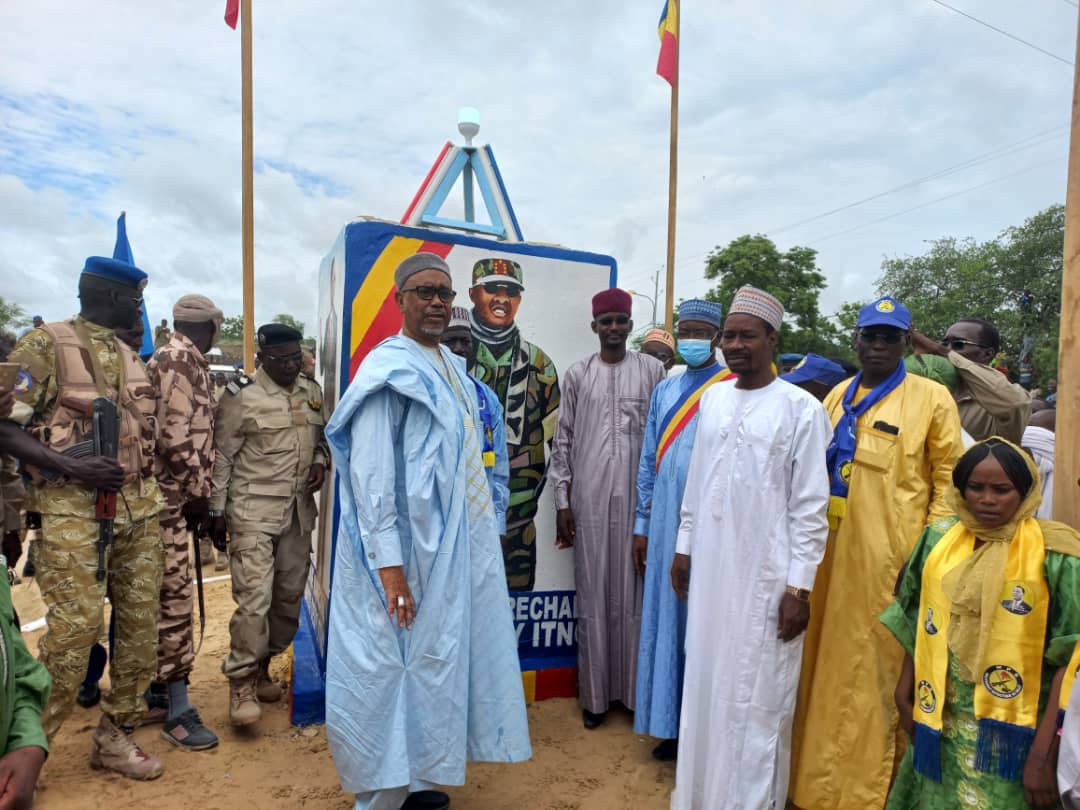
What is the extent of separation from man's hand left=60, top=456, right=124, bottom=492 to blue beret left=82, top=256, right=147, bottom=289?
2.62ft

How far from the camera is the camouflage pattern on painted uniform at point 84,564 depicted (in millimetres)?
2926

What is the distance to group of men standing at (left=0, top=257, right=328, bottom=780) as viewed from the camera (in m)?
2.95

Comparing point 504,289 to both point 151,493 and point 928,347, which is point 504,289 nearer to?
point 151,493

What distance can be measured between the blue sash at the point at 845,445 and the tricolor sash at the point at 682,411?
0.63 m

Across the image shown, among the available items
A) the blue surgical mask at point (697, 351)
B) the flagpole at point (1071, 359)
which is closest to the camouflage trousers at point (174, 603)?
the blue surgical mask at point (697, 351)

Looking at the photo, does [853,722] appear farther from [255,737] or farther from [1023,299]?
[1023,299]

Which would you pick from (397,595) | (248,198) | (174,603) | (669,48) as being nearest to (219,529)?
(174,603)

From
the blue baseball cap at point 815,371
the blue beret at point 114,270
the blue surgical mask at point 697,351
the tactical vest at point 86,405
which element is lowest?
the tactical vest at point 86,405

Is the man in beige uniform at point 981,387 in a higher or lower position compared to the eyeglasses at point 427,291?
lower

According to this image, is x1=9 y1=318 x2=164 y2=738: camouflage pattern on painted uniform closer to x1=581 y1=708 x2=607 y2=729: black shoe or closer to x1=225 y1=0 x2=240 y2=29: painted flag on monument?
x1=581 y1=708 x2=607 y2=729: black shoe

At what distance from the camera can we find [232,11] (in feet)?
26.8

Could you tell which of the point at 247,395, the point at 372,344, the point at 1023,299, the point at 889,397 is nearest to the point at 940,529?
the point at 889,397

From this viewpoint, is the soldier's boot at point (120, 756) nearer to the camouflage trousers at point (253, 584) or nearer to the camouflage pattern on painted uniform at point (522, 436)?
the camouflage trousers at point (253, 584)

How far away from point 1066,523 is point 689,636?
134 cm
